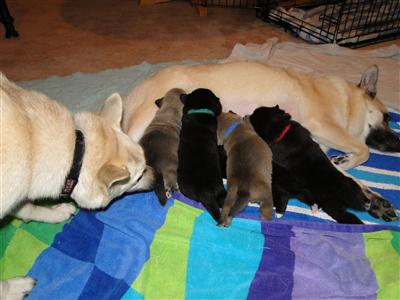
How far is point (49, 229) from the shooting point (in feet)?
7.57

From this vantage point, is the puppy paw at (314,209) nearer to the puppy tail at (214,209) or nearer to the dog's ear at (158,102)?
the puppy tail at (214,209)

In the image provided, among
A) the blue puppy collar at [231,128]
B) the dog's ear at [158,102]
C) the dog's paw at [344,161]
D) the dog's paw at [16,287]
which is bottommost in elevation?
the dog's paw at [16,287]

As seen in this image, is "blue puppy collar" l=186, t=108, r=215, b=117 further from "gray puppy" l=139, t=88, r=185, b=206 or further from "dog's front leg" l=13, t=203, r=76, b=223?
"dog's front leg" l=13, t=203, r=76, b=223

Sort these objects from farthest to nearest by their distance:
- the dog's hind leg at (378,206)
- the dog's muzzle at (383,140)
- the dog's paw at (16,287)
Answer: the dog's muzzle at (383,140), the dog's hind leg at (378,206), the dog's paw at (16,287)

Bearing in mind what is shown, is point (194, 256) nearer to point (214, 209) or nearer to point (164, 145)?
point (214, 209)

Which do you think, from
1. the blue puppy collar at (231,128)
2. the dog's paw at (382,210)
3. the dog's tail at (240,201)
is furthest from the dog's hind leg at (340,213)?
the blue puppy collar at (231,128)

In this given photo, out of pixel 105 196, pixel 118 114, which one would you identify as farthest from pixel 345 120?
pixel 105 196

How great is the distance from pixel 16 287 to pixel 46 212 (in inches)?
18.9

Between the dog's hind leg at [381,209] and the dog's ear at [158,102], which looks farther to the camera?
the dog's ear at [158,102]

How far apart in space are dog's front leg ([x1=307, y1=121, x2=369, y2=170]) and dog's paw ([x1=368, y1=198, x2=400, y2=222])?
1.34ft

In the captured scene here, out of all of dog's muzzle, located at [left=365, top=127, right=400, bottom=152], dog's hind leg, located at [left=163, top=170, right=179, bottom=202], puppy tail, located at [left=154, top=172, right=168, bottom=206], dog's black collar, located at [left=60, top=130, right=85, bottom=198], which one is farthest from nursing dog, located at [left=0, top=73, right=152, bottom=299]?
dog's muzzle, located at [left=365, top=127, right=400, bottom=152]

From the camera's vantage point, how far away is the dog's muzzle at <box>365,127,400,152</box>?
9.71ft

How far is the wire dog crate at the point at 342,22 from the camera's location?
4.88 m

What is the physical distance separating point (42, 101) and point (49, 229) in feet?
2.88
